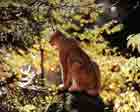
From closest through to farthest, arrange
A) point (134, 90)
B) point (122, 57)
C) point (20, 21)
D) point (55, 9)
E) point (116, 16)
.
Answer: point (20, 21)
point (55, 9)
point (134, 90)
point (122, 57)
point (116, 16)

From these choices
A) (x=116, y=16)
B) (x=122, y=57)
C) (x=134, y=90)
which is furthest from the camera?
(x=116, y=16)

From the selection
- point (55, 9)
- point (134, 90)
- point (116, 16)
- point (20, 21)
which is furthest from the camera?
point (116, 16)

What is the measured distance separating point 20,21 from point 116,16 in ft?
10.6

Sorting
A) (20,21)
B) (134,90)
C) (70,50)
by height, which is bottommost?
(134,90)

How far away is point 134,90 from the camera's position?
633 cm

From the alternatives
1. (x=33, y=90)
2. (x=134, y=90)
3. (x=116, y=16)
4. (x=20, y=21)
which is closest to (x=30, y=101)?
(x=33, y=90)

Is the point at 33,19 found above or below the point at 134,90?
above

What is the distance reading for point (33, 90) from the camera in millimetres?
5168

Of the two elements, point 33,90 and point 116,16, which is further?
point 116,16

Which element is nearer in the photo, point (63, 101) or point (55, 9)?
point (63, 101)

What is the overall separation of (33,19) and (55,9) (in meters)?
0.37

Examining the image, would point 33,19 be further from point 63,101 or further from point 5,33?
point 63,101

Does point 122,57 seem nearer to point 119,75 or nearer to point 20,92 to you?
point 119,75

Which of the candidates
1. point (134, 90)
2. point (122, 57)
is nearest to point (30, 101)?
point (134, 90)
